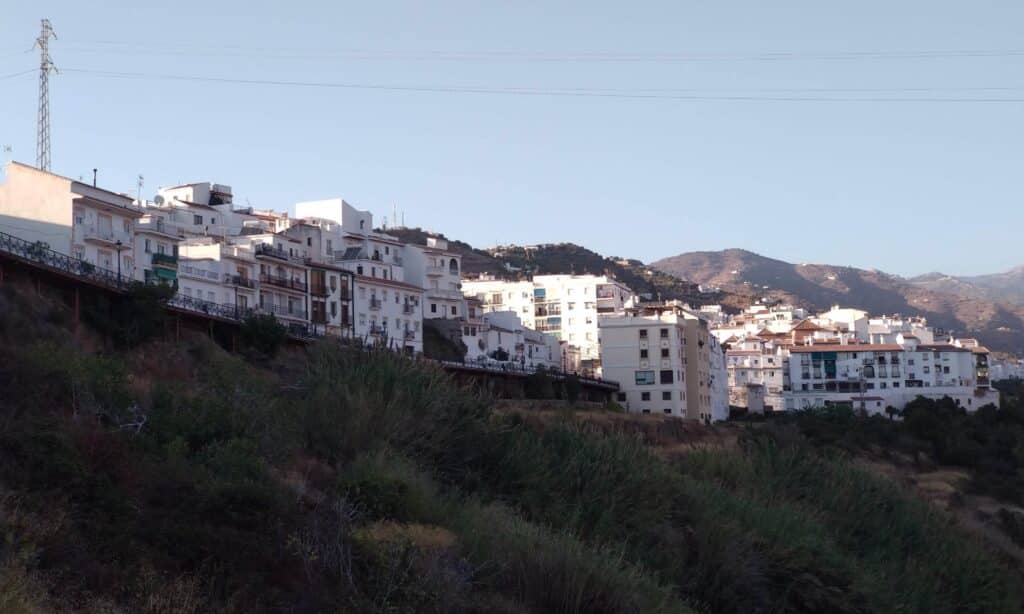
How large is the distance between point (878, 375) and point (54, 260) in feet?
279

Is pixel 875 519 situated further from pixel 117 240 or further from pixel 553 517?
pixel 117 240

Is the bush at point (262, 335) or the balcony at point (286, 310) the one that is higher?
the balcony at point (286, 310)

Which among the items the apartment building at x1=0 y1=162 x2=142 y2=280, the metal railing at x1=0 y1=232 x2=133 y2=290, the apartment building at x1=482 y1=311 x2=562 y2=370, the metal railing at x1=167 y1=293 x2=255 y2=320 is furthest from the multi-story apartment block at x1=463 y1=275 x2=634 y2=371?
the metal railing at x1=0 y1=232 x2=133 y2=290

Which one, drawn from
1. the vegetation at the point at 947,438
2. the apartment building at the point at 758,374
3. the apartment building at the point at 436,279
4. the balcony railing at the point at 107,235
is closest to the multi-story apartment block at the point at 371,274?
the apartment building at the point at 436,279

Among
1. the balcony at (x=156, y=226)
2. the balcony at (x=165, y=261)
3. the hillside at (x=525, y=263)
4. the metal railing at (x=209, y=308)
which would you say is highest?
the hillside at (x=525, y=263)

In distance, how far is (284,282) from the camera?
239ft

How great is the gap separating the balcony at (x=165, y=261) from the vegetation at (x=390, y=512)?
33074 mm

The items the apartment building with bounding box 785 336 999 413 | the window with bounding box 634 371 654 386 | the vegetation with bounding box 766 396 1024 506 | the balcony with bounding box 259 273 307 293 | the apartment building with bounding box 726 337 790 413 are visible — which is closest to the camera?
the vegetation with bounding box 766 396 1024 506

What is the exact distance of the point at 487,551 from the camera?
19.7 m

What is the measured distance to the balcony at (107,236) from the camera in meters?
58.5

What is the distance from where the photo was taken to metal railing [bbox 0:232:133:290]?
47906 mm

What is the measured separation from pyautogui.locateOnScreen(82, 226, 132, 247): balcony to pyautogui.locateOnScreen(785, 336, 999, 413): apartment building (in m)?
71.5

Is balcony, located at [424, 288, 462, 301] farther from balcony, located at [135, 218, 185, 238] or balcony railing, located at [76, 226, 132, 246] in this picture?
balcony railing, located at [76, 226, 132, 246]

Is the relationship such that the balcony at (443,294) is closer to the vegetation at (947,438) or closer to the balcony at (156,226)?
the balcony at (156,226)
